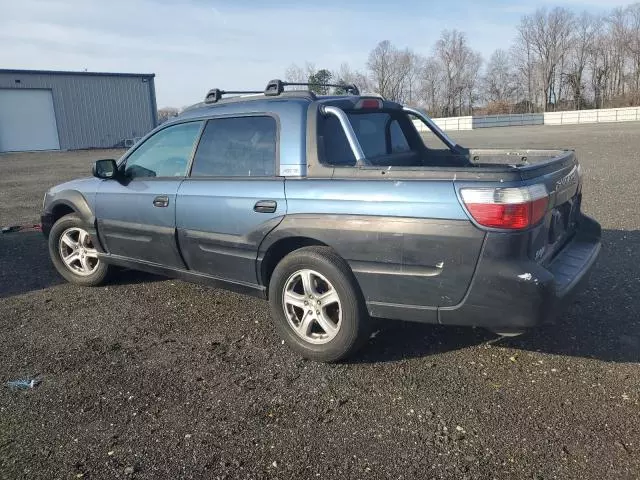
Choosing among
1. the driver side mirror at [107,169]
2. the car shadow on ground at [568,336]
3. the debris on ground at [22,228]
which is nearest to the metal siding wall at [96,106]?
the debris on ground at [22,228]

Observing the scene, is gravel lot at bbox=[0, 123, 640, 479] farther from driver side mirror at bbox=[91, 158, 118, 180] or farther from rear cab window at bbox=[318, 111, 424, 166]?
rear cab window at bbox=[318, 111, 424, 166]

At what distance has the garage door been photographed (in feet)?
127

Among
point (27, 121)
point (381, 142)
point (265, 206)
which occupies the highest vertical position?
point (27, 121)

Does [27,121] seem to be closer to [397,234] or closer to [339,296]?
[339,296]

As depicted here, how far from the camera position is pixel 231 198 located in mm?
4145

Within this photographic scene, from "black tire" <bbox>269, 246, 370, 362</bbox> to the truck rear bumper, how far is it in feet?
1.79

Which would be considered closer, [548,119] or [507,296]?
[507,296]

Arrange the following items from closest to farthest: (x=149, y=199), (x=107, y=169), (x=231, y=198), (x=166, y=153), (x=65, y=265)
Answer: (x=231, y=198) < (x=149, y=199) < (x=166, y=153) < (x=107, y=169) < (x=65, y=265)

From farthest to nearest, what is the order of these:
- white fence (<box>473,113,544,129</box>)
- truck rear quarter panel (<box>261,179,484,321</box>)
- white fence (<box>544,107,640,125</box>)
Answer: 1. white fence (<box>473,113,544,129</box>)
2. white fence (<box>544,107,640,125</box>)
3. truck rear quarter panel (<box>261,179,484,321</box>)

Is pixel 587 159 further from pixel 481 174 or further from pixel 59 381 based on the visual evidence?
pixel 59 381

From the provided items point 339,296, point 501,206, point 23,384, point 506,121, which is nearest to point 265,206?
point 339,296

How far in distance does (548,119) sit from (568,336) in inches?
2455

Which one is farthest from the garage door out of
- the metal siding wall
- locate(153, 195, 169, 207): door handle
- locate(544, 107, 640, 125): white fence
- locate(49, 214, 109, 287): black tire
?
locate(544, 107, 640, 125): white fence

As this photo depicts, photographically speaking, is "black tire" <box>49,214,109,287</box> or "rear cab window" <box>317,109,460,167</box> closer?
"rear cab window" <box>317,109,460,167</box>
